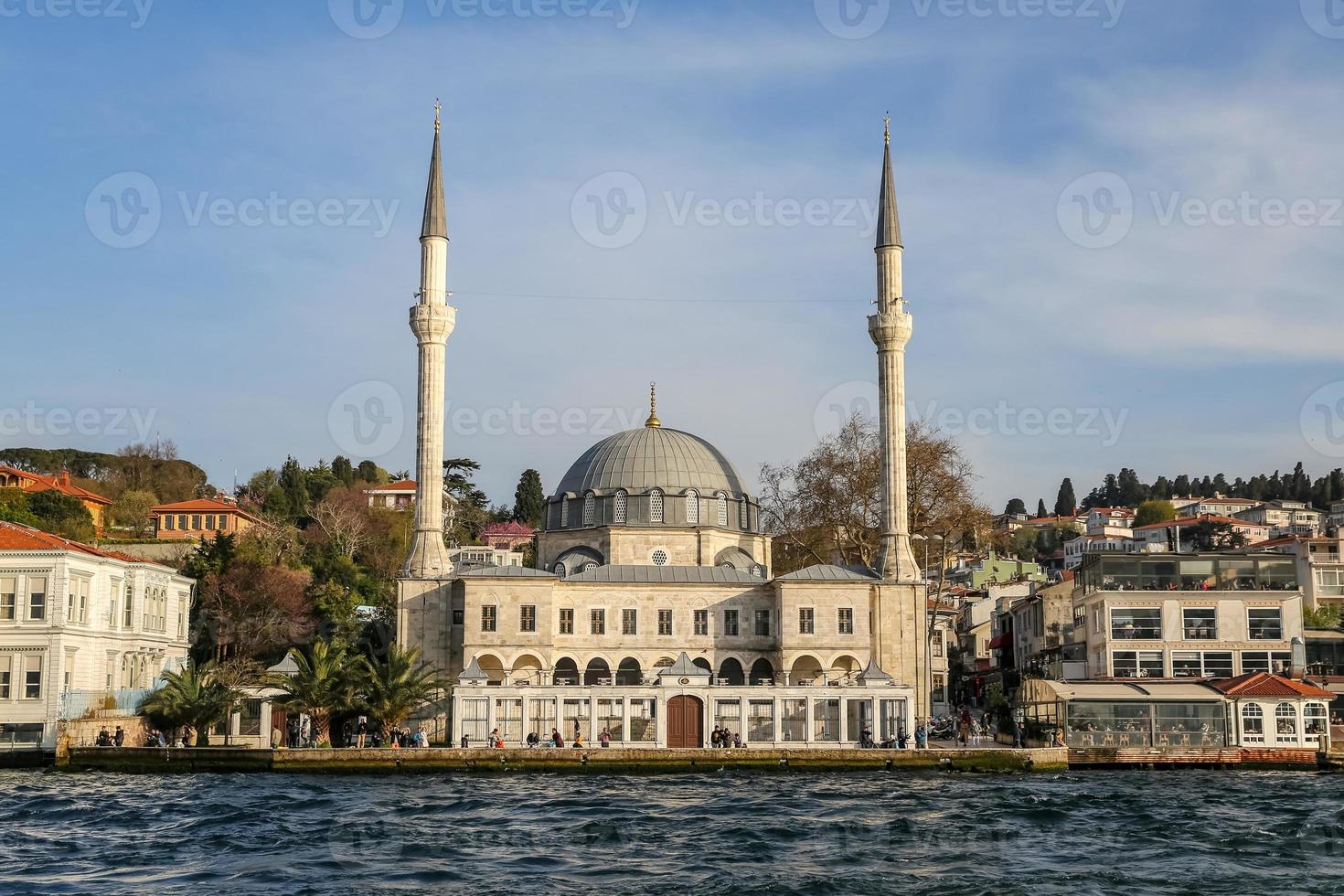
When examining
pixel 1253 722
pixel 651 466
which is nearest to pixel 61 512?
pixel 651 466

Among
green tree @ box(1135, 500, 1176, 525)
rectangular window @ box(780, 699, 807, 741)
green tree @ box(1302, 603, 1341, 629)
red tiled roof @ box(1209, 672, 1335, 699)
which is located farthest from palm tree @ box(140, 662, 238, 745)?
green tree @ box(1135, 500, 1176, 525)

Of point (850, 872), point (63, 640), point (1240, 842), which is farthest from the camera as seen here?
point (63, 640)

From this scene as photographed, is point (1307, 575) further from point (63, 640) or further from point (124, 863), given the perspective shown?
point (124, 863)

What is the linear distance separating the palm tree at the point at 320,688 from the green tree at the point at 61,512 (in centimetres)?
2987

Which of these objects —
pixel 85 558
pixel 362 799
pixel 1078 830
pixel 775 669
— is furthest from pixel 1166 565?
pixel 85 558

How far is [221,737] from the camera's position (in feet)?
147

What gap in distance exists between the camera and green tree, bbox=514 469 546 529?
4038 inches

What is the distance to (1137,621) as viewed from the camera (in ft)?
159

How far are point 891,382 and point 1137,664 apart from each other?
1223cm

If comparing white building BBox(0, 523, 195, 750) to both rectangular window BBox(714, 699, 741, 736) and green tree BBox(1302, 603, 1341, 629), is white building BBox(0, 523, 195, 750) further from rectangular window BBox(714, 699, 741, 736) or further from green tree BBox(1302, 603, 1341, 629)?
green tree BBox(1302, 603, 1341, 629)

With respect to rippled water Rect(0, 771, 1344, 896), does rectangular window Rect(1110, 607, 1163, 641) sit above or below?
above

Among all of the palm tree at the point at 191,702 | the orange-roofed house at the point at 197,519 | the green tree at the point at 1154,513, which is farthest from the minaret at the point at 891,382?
the green tree at the point at 1154,513

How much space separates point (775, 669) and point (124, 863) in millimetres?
27166

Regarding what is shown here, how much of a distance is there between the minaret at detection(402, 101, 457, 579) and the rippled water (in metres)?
13.3
